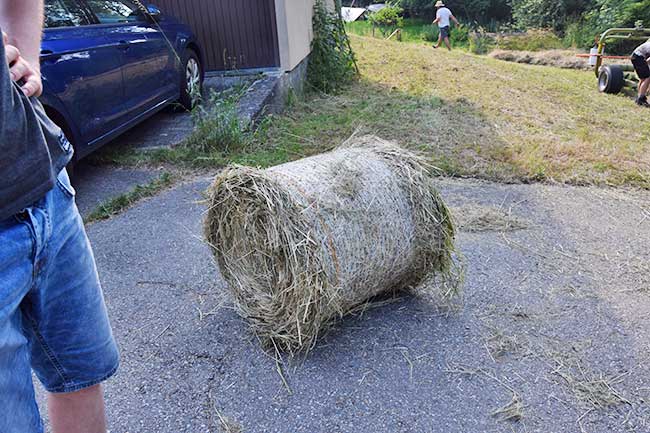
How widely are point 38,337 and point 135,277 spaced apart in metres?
2.13

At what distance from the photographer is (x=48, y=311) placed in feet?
3.75

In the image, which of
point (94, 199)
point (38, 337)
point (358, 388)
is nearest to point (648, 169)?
point (358, 388)

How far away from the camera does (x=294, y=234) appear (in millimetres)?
2297

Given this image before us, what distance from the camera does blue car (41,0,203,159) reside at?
397 cm

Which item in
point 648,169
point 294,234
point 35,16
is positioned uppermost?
point 35,16

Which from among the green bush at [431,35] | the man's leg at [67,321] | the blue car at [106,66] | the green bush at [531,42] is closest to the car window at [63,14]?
the blue car at [106,66]

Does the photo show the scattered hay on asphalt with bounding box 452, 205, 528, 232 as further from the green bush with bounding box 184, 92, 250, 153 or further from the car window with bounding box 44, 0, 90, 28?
the car window with bounding box 44, 0, 90, 28

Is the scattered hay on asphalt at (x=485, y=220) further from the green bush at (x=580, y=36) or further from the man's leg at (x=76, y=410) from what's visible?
the green bush at (x=580, y=36)

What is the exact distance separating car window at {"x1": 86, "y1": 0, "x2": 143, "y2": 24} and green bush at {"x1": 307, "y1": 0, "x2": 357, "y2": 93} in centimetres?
346

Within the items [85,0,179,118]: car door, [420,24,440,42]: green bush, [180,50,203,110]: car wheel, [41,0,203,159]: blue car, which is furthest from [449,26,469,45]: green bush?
[85,0,179,118]: car door

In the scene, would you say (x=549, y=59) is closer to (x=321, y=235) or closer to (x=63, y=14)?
(x=63, y=14)

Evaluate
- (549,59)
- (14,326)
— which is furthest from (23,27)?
(549,59)

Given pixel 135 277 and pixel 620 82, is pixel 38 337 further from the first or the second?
pixel 620 82

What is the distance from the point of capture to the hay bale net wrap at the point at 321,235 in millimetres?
2311
